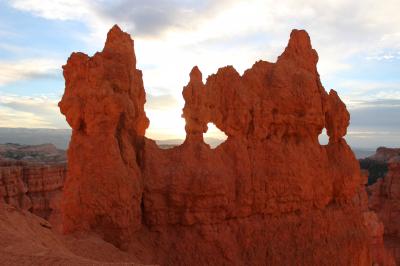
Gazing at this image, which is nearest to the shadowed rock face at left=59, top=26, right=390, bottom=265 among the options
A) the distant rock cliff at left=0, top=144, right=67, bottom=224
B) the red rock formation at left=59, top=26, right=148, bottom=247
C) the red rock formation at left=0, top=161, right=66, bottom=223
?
the red rock formation at left=59, top=26, right=148, bottom=247

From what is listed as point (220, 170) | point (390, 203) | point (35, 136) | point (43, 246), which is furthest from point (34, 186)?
point (35, 136)

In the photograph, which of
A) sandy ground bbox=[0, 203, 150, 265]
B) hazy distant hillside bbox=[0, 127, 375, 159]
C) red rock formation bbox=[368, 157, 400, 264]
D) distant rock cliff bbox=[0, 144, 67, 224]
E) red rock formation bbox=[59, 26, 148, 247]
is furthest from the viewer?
hazy distant hillside bbox=[0, 127, 375, 159]

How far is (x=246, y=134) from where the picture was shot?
1293cm

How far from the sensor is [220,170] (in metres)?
12.0

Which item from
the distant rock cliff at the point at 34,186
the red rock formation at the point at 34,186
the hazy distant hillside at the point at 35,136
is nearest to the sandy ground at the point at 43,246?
the distant rock cliff at the point at 34,186

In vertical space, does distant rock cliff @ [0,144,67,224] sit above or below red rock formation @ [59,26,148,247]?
below

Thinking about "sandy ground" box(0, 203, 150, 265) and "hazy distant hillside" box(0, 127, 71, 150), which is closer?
"sandy ground" box(0, 203, 150, 265)

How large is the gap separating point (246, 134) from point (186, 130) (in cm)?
172

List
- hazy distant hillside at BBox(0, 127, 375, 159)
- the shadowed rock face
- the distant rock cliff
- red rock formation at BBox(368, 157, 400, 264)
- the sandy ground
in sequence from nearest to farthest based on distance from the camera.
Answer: the sandy ground
the shadowed rock face
the distant rock cliff
red rock formation at BBox(368, 157, 400, 264)
hazy distant hillside at BBox(0, 127, 375, 159)

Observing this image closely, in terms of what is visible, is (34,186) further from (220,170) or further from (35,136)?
(35,136)

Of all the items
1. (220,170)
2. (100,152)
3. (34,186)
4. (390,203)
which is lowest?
(390,203)

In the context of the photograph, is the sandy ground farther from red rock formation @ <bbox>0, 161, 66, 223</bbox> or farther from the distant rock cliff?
red rock formation @ <bbox>0, 161, 66, 223</bbox>

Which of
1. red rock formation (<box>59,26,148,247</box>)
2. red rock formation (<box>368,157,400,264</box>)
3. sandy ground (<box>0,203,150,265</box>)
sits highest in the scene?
red rock formation (<box>59,26,148,247</box>)

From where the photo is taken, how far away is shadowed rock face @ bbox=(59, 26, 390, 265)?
10.6 metres
